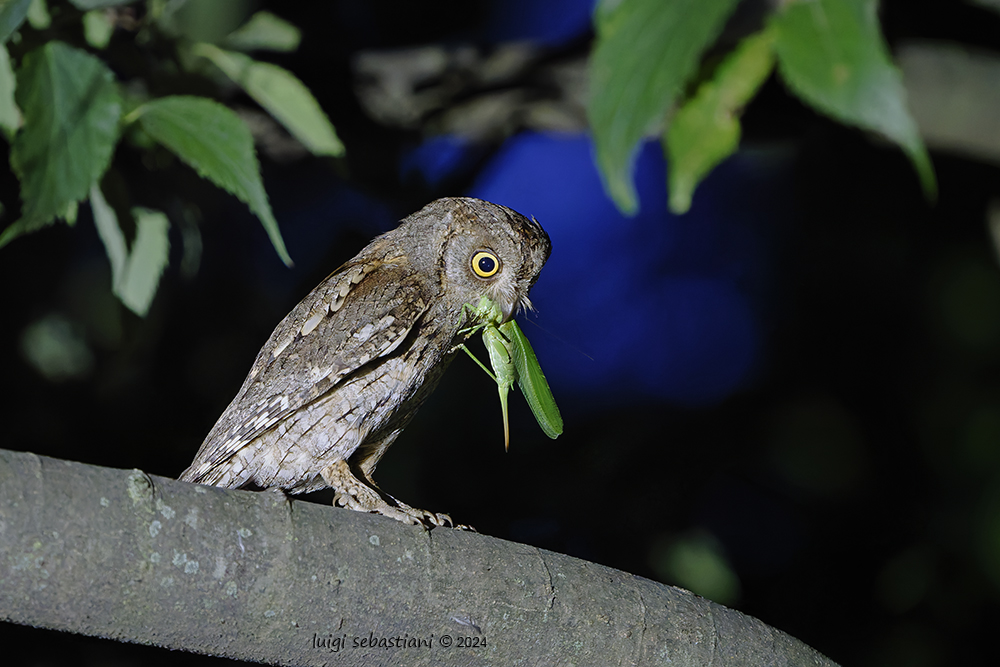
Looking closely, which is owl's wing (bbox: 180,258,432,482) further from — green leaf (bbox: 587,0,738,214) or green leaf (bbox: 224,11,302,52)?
green leaf (bbox: 587,0,738,214)

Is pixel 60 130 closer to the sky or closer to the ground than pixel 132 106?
closer to the sky

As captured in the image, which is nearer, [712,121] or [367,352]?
[712,121]

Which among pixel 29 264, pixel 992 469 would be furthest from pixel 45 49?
pixel 992 469

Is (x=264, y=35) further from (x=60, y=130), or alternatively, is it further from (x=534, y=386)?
(x=534, y=386)

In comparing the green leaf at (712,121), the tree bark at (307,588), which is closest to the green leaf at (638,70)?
the green leaf at (712,121)

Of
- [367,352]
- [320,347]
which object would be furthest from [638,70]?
[320,347]

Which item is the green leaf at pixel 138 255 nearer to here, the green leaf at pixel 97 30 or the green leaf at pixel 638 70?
the green leaf at pixel 97 30

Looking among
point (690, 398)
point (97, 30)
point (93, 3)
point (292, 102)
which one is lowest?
point (690, 398)
